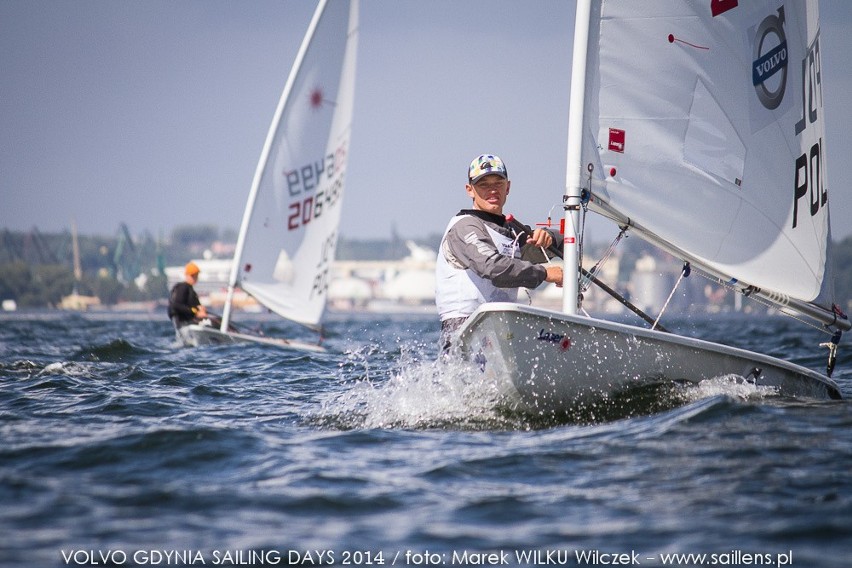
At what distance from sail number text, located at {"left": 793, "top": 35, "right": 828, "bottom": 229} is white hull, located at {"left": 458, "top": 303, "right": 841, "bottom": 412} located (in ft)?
6.91

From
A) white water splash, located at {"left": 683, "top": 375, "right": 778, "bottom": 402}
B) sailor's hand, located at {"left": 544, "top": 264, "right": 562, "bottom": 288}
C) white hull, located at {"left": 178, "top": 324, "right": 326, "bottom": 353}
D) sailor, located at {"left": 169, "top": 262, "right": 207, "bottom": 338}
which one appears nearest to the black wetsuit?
sailor, located at {"left": 169, "top": 262, "right": 207, "bottom": 338}

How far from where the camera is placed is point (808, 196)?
7.60 metres

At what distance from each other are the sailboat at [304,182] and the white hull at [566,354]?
34.9ft

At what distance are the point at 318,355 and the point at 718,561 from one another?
990 cm

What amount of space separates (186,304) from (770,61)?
10.7 m

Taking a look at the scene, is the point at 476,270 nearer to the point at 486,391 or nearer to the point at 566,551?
the point at 486,391

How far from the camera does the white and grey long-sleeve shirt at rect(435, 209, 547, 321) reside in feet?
18.9

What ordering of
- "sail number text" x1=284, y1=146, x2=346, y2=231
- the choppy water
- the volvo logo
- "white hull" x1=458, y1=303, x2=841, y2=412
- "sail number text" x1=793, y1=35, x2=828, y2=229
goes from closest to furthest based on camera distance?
the choppy water, "white hull" x1=458, y1=303, x2=841, y2=412, the volvo logo, "sail number text" x1=793, y1=35, x2=828, y2=229, "sail number text" x1=284, y1=146, x2=346, y2=231

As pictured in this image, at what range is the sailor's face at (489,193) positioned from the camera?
6242 mm

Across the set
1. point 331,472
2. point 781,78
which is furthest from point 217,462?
point 781,78

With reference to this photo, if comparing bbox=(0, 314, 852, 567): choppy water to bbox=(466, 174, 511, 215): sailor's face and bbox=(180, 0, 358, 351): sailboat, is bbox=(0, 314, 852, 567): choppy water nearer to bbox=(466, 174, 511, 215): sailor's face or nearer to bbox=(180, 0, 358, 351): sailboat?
bbox=(466, 174, 511, 215): sailor's face

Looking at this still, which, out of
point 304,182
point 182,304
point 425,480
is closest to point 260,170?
point 304,182

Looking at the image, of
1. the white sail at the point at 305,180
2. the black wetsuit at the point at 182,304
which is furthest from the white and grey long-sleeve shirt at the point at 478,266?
the white sail at the point at 305,180

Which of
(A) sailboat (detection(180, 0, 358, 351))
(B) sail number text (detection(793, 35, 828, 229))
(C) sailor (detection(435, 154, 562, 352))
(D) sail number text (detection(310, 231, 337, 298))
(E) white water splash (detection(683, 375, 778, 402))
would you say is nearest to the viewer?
(C) sailor (detection(435, 154, 562, 352))
